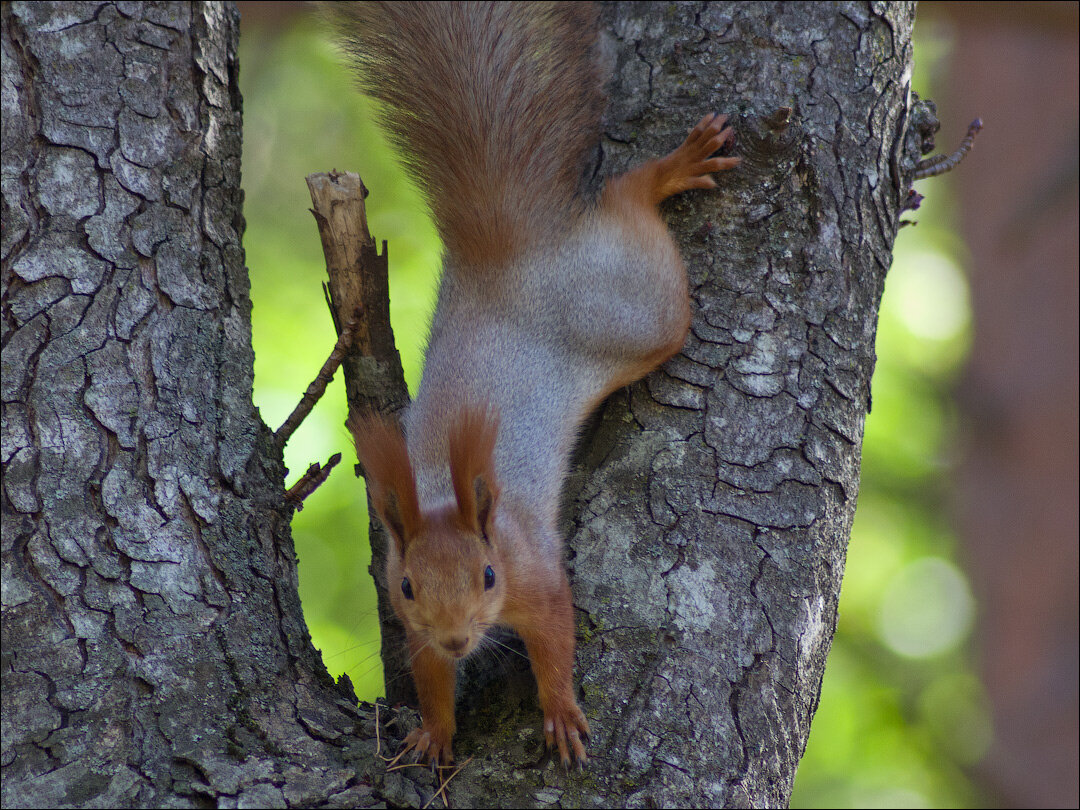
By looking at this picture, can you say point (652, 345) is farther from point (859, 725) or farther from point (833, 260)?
point (859, 725)

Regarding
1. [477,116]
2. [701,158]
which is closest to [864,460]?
[701,158]

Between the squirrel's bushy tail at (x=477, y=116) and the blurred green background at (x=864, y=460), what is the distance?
6.67 ft

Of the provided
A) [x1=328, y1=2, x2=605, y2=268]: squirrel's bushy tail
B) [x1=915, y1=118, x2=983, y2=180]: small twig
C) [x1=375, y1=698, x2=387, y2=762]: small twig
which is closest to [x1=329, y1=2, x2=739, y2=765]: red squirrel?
[x1=328, y1=2, x2=605, y2=268]: squirrel's bushy tail

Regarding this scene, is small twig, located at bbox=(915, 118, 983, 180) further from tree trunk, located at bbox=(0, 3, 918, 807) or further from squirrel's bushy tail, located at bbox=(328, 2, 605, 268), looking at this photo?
squirrel's bushy tail, located at bbox=(328, 2, 605, 268)

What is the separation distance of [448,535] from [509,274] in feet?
2.65

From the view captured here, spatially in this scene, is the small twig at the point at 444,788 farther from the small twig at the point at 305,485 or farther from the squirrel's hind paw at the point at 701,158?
the squirrel's hind paw at the point at 701,158

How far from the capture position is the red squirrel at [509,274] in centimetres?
223

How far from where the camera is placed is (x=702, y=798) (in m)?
1.74

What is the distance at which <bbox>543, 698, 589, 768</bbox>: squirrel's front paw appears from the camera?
5.87 feet

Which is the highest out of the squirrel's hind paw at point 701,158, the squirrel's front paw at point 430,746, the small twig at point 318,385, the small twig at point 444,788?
the squirrel's hind paw at point 701,158

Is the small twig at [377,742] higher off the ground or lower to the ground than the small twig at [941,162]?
lower

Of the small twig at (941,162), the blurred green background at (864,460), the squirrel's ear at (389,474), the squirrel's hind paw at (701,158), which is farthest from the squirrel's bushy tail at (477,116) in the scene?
the blurred green background at (864,460)

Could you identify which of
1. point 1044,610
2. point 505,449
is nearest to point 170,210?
point 505,449

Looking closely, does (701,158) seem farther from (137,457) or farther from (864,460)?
(864,460)
